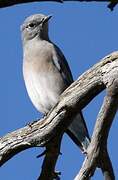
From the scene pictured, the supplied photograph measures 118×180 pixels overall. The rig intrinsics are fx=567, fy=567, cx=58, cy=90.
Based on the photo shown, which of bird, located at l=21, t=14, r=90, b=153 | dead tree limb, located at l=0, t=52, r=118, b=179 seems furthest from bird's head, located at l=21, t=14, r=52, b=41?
dead tree limb, located at l=0, t=52, r=118, b=179

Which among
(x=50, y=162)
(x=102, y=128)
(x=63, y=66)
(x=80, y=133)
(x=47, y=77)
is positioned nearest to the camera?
(x=102, y=128)

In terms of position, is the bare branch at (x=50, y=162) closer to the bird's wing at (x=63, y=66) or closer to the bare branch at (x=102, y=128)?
the bare branch at (x=102, y=128)

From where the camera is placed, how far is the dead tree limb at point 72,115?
4938 mm

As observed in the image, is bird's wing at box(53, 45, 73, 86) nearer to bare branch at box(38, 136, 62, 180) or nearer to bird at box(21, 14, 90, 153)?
bird at box(21, 14, 90, 153)

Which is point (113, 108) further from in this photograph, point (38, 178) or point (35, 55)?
point (35, 55)

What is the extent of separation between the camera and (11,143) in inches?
215

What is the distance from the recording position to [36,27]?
9961 millimetres

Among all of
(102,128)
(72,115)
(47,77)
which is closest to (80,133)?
(47,77)

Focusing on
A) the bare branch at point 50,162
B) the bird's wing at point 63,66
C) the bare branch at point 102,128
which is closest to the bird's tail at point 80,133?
the bird's wing at point 63,66

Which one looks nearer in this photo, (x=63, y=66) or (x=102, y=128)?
(x=102, y=128)

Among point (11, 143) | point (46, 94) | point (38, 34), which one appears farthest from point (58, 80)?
point (11, 143)

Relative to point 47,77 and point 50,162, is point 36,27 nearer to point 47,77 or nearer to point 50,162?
point 47,77

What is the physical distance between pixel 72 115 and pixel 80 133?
2985 millimetres

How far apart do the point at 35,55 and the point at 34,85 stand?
623mm
